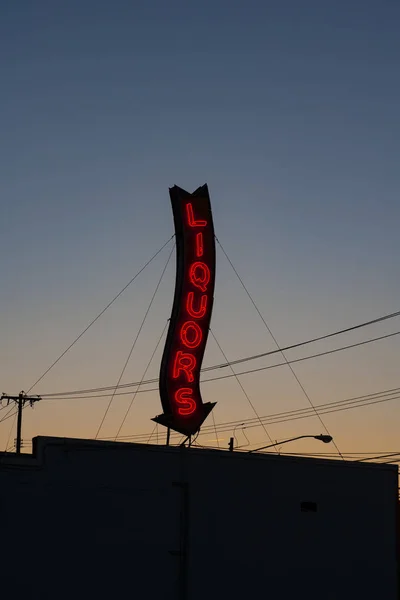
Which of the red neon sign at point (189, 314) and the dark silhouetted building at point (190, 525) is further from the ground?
the red neon sign at point (189, 314)

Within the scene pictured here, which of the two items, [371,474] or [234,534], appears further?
[371,474]

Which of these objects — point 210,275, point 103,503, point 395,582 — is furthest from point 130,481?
point 395,582

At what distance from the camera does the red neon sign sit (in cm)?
3716

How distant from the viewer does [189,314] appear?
3850 cm

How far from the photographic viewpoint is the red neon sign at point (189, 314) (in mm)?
37156

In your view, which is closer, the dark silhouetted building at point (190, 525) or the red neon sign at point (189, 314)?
the dark silhouetted building at point (190, 525)

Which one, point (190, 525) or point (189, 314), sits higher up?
point (189, 314)

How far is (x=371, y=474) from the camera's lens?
41.1m

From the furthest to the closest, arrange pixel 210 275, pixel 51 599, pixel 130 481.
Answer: pixel 210 275 → pixel 130 481 → pixel 51 599

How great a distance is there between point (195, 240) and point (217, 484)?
9.81 m

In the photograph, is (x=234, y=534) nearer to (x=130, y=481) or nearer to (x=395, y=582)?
(x=130, y=481)

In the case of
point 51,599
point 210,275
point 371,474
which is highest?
point 210,275

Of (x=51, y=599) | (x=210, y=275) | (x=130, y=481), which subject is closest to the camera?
(x=51, y=599)

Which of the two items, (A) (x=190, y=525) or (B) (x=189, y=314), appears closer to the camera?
(A) (x=190, y=525)
